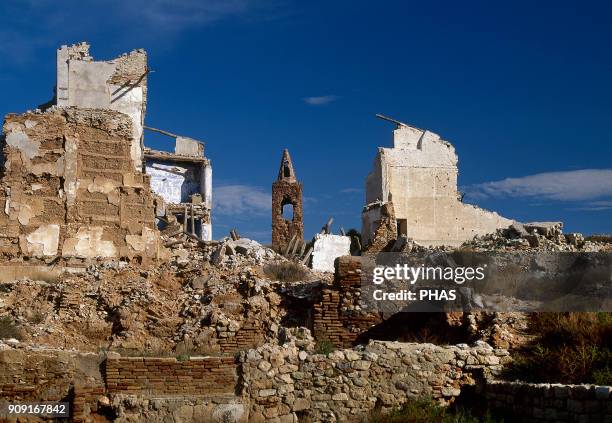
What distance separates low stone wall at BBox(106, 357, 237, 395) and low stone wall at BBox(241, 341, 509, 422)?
0.31 meters

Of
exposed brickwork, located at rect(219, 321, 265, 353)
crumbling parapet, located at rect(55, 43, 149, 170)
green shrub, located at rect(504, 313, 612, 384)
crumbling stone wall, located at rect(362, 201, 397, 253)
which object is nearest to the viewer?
green shrub, located at rect(504, 313, 612, 384)

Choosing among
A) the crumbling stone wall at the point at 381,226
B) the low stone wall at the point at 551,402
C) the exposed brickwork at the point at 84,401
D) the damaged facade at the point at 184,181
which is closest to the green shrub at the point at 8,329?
the exposed brickwork at the point at 84,401

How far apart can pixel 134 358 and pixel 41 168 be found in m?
13.1

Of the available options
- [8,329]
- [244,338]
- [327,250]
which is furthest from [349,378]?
[327,250]

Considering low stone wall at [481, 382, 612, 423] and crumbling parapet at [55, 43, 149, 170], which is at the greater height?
crumbling parapet at [55, 43, 149, 170]

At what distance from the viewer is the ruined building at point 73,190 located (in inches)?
904

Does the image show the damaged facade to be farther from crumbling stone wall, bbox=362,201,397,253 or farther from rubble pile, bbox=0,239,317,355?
rubble pile, bbox=0,239,317,355

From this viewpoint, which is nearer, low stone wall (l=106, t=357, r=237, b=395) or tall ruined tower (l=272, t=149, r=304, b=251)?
low stone wall (l=106, t=357, r=237, b=395)

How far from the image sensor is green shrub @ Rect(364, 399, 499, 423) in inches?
427

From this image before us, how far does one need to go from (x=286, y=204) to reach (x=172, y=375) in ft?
77.7

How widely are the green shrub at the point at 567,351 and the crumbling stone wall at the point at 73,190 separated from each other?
13.9 m

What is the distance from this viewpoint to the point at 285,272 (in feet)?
68.3

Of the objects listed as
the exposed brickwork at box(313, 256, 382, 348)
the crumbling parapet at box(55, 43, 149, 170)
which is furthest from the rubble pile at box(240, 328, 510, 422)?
the crumbling parapet at box(55, 43, 149, 170)

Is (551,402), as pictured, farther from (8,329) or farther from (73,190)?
(73,190)
